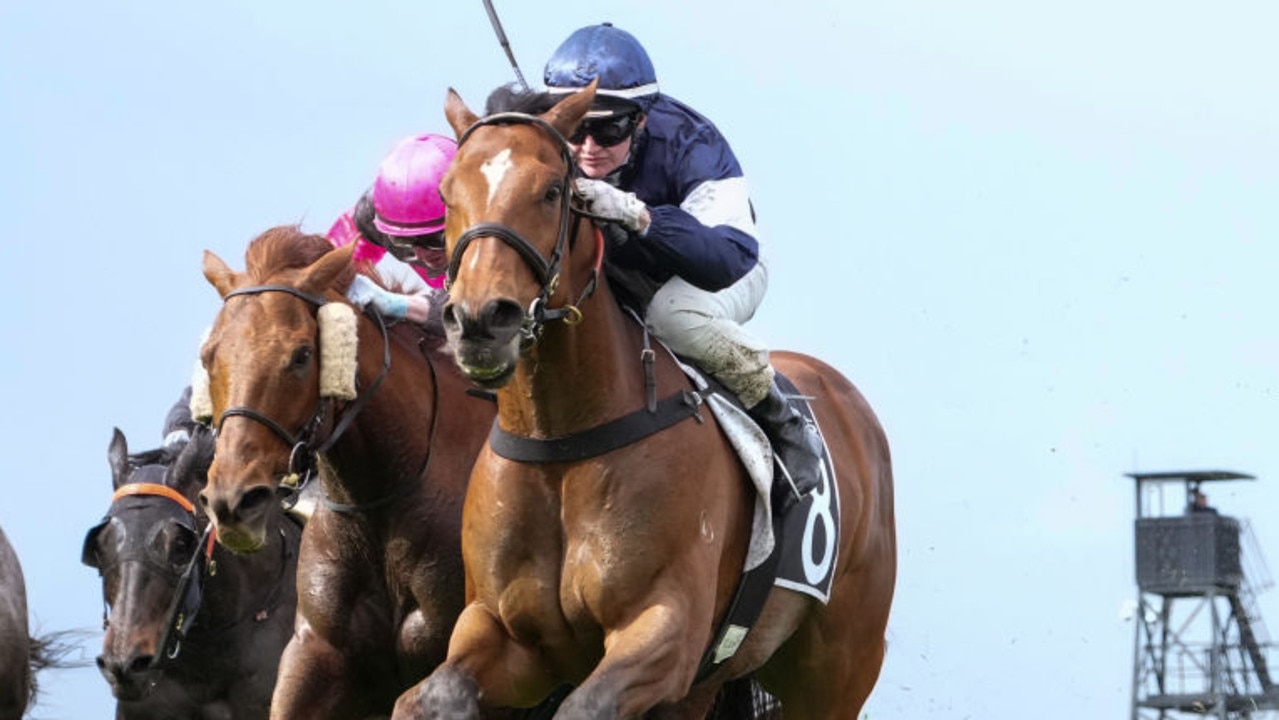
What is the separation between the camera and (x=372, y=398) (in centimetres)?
809

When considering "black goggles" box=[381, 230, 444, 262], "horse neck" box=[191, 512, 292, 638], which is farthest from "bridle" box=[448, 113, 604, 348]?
"horse neck" box=[191, 512, 292, 638]

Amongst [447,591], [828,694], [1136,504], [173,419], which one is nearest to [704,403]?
[447,591]

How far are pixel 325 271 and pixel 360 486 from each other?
68 centimetres

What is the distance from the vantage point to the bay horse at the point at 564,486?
678 cm

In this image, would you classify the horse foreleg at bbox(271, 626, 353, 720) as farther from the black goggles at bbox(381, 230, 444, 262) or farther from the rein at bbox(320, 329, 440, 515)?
the black goggles at bbox(381, 230, 444, 262)

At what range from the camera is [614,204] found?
7.19 meters

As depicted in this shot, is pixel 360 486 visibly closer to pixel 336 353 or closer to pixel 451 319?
pixel 336 353

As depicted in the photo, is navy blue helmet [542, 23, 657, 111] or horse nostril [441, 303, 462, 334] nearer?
horse nostril [441, 303, 462, 334]

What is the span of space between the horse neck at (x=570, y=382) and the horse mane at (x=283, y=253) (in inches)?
37.1

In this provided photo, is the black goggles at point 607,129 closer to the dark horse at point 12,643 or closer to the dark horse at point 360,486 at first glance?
the dark horse at point 360,486

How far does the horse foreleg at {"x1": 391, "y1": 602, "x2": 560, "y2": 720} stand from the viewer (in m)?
6.90

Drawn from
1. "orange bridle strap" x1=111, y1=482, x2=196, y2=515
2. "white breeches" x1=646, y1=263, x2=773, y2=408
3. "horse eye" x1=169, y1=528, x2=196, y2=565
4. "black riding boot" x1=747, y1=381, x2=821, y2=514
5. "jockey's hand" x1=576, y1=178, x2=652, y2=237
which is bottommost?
"horse eye" x1=169, y1=528, x2=196, y2=565

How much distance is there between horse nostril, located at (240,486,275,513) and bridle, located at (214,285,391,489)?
0.48 ft

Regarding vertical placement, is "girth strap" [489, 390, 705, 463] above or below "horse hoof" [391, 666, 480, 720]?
above
